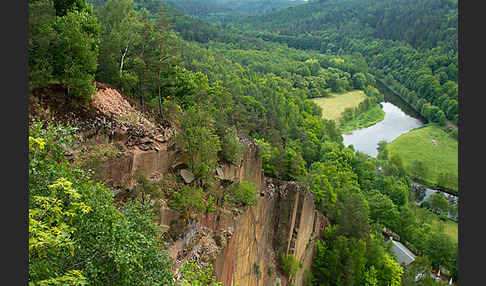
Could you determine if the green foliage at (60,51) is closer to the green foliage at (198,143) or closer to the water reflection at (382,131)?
the green foliage at (198,143)

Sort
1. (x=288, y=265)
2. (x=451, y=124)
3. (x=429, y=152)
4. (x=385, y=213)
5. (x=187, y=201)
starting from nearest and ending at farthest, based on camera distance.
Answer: (x=187, y=201)
(x=288, y=265)
(x=385, y=213)
(x=429, y=152)
(x=451, y=124)

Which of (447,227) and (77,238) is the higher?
(77,238)

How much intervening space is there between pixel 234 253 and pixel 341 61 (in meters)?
157

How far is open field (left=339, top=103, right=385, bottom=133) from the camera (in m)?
102

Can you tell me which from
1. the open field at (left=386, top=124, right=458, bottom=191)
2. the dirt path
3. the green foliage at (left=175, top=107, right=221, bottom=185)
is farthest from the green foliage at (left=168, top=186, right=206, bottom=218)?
the dirt path

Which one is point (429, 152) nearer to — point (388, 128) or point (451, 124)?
point (388, 128)

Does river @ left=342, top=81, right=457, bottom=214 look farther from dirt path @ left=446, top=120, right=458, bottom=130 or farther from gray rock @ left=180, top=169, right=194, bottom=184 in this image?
gray rock @ left=180, top=169, right=194, bottom=184

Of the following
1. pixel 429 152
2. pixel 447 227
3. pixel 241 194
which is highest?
pixel 241 194

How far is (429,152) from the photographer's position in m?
85.4

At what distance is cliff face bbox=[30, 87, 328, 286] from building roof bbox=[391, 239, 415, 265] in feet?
71.3

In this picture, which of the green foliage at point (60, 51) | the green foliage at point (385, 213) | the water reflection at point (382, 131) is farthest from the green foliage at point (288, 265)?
the water reflection at point (382, 131)

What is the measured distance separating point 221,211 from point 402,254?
35.6 m

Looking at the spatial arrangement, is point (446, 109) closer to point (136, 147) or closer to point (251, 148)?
point (251, 148)

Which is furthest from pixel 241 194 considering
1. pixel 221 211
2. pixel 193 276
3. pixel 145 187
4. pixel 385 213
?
pixel 385 213
